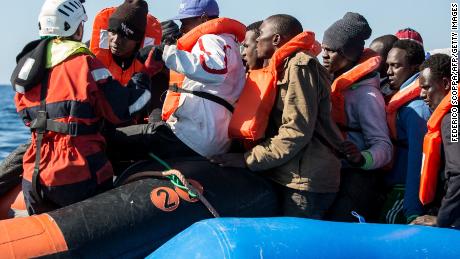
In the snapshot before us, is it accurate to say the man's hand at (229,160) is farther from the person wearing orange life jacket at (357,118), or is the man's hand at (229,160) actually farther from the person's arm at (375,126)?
the person's arm at (375,126)

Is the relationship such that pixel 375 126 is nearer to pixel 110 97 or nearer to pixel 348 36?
pixel 348 36

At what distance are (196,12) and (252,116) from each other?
83 centimetres

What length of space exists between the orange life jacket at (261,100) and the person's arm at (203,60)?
0.22 metres

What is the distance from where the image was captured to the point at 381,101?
4617mm

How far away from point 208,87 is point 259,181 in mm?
644

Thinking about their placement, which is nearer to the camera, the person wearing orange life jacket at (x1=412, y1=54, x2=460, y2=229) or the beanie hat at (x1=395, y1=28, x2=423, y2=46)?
the person wearing orange life jacket at (x1=412, y1=54, x2=460, y2=229)

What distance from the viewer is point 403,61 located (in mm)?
4988

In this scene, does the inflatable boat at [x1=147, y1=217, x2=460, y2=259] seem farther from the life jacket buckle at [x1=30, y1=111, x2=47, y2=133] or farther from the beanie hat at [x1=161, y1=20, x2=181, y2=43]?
the beanie hat at [x1=161, y1=20, x2=181, y2=43]

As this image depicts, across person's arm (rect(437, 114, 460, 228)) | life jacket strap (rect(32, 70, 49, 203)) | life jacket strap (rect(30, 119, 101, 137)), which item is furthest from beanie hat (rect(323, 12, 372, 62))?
life jacket strap (rect(32, 70, 49, 203))

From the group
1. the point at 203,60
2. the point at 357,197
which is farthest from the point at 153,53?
the point at 357,197

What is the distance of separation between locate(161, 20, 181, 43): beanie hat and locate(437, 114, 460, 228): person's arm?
2814mm

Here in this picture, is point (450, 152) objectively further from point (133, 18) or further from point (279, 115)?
point (133, 18)

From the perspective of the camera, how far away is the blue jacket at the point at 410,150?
14.3ft

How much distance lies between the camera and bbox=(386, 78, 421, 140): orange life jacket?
465cm
